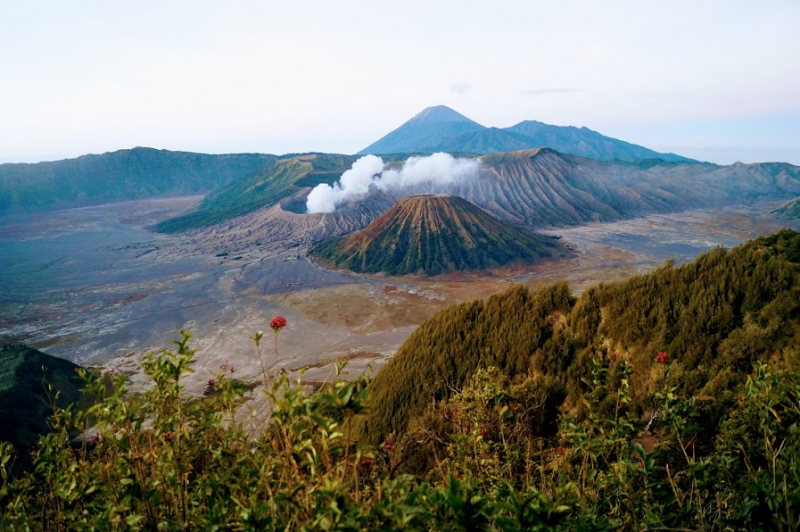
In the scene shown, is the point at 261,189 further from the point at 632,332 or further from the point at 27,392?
the point at 632,332

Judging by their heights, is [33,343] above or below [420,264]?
below

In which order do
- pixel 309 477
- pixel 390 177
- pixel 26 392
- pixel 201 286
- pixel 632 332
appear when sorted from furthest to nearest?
pixel 390 177 < pixel 201 286 < pixel 26 392 < pixel 632 332 < pixel 309 477

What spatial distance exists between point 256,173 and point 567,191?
328ft

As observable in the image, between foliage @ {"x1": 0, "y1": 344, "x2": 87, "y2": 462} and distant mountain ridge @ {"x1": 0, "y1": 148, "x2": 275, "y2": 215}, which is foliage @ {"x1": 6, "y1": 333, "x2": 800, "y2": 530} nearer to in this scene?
foliage @ {"x1": 0, "y1": 344, "x2": 87, "y2": 462}

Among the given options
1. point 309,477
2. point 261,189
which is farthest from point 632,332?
point 261,189

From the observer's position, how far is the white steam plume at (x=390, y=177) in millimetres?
96250

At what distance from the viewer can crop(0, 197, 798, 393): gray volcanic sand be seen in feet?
116

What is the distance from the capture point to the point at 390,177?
11181 centimetres

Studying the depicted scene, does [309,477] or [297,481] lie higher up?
A: [297,481]

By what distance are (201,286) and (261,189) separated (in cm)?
7849

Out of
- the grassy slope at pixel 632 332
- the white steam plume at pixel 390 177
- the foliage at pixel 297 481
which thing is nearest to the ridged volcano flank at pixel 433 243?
the white steam plume at pixel 390 177

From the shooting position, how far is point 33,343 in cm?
3838

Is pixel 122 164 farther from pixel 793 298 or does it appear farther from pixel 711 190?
pixel 711 190

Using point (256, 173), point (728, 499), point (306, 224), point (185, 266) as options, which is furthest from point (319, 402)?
point (256, 173)
